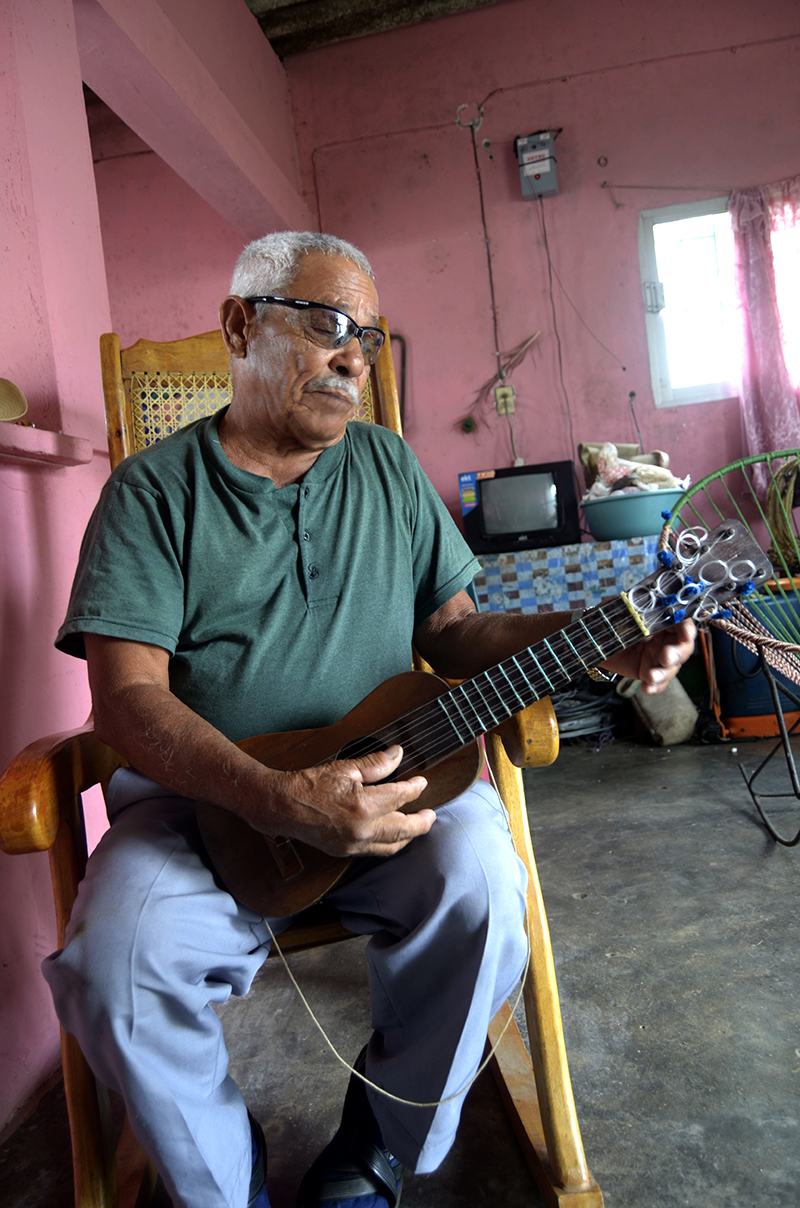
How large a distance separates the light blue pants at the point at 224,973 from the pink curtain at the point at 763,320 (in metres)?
3.54

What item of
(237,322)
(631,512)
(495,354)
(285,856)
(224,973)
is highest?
(495,354)

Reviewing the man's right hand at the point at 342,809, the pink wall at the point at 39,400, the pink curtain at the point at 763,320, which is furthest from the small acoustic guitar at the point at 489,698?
the pink curtain at the point at 763,320

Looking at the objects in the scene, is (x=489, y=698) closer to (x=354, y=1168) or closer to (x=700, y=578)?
(x=700, y=578)

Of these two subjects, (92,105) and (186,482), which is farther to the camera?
(92,105)

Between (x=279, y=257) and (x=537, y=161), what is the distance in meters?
3.52

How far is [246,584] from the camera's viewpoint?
1.13 metres

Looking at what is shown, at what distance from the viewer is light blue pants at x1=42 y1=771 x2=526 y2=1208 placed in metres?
0.83

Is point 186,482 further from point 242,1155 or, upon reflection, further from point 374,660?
point 242,1155

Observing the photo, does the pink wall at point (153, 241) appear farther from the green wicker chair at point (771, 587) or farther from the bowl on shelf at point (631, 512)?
the green wicker chair at point (771, 587)

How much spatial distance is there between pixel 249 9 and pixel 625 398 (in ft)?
9.45

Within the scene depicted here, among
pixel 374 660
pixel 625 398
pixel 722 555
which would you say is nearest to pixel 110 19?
pixel 374 660

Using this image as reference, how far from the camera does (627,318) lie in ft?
13.5

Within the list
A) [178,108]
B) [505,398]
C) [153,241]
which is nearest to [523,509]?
[505,398]

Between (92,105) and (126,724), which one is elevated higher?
(92,105)
